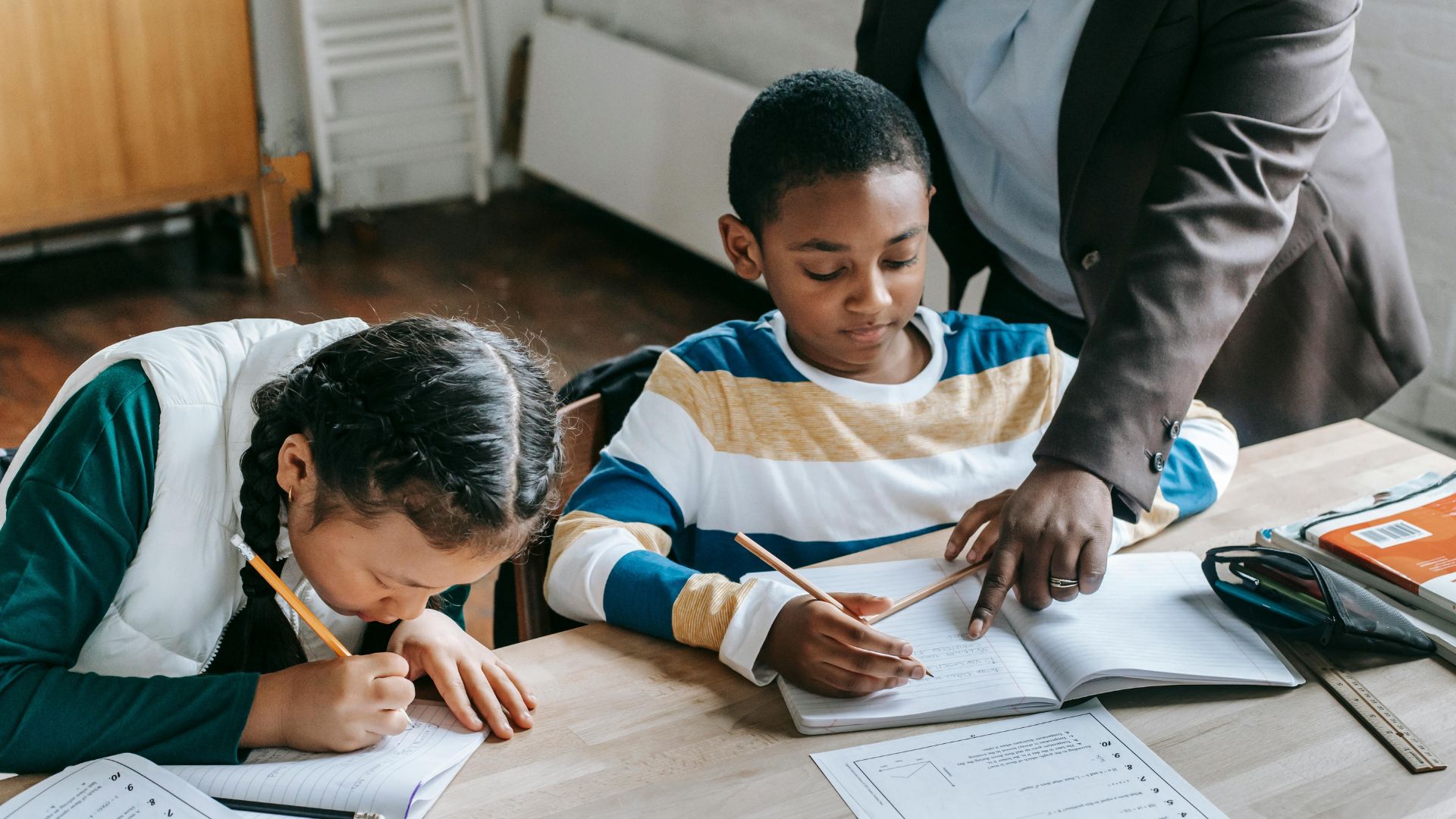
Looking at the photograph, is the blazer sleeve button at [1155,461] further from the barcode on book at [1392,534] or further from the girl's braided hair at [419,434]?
the girl's braided hair at [419,434]

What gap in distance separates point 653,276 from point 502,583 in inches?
115

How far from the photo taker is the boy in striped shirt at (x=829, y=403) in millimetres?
1397

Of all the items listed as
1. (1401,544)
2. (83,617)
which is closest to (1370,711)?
(1401,544)

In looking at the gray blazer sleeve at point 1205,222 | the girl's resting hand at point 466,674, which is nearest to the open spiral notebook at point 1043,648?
the gray blazer sleeve at point 1205,222

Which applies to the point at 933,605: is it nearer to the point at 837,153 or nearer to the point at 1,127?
the point at 837,153

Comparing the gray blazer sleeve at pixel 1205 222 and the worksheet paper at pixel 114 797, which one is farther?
the gray blazer sleeve at pixel 1205 222

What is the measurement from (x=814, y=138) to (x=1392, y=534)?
0.74 metres

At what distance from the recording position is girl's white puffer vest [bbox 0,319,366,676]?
108 centimetres

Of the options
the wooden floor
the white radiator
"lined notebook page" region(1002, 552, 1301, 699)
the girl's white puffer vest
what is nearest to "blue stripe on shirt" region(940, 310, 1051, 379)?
"lined notebook page" region(1002, 552, 1301, 699)

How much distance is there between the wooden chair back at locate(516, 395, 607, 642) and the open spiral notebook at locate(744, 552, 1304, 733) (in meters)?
0.27

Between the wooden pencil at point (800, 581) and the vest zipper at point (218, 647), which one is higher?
the wooden pencil at point (800, 581)

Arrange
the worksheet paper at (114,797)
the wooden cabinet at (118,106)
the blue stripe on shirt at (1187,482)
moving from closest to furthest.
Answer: the worksheet paper at (114,797) < the blue stripe on shirt at (1187,482) < the wooden cabinet at (118,106)

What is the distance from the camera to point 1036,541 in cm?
120

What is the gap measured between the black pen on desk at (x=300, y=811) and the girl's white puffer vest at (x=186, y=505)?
8.0 inches
